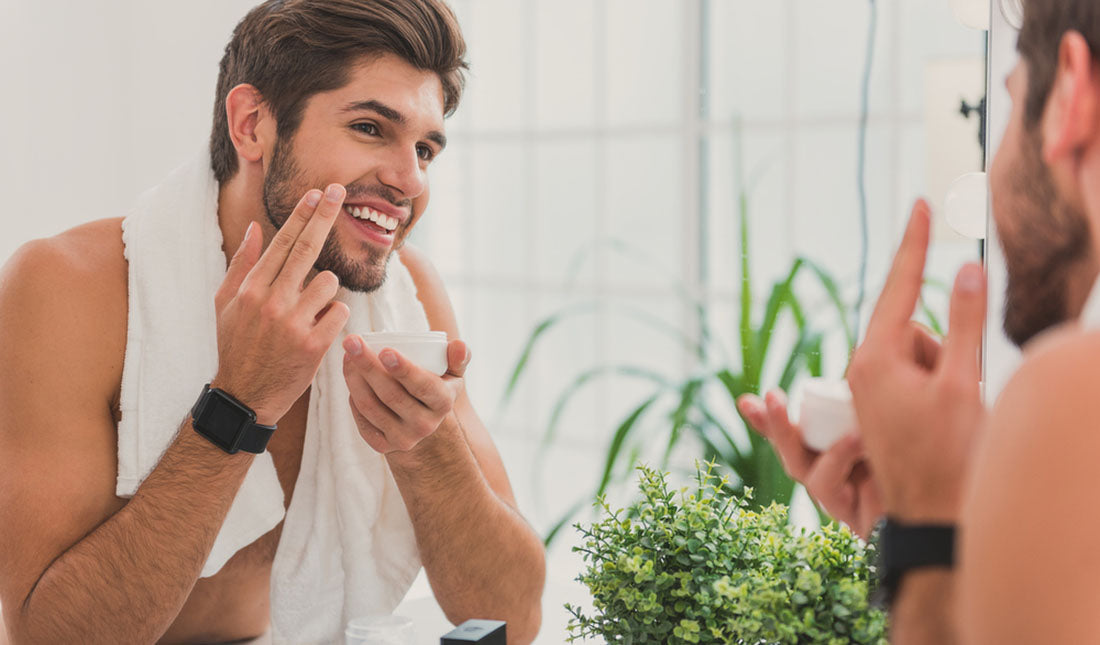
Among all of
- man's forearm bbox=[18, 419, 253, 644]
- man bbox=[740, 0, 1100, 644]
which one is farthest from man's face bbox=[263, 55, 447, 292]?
man bbox=[740, 0, 1100, 644]

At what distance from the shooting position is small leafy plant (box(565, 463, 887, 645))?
869 millimetres

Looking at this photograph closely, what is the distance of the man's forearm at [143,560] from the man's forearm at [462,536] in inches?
11.1

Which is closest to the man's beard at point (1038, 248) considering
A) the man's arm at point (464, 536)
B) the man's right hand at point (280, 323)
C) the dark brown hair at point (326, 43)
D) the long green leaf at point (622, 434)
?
the man's right hand at point (280, 323)

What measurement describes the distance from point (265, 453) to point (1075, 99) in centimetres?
122

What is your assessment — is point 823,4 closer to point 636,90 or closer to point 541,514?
point 636,90

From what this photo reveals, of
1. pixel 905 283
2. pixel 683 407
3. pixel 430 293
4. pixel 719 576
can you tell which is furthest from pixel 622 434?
pixel 905 283

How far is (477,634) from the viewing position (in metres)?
0.98

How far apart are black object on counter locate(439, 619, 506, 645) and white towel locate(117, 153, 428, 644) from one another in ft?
1.91

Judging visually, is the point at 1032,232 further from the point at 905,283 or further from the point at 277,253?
the point at 277,253

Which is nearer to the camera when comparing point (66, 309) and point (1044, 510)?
point (1044, 510)

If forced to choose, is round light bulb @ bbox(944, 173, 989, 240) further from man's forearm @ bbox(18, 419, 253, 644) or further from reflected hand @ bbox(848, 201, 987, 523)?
man's forearm @ bbox(18, 419, 253, 644)

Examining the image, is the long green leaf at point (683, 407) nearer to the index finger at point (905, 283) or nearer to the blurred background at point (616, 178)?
the blurred background at point (616, 178)

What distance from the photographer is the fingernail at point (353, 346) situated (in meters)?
1.25

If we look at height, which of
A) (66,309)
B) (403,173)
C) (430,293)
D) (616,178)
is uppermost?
(616,178)
